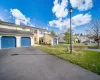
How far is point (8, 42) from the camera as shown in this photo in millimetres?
18219

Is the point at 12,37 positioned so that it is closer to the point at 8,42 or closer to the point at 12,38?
the point at 12,38

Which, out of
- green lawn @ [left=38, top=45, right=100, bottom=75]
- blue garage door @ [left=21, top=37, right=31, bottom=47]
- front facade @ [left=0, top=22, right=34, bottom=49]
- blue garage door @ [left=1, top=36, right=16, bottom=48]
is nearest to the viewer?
A: green lawn @ [left=38, top=45, right=100, bottom=75]

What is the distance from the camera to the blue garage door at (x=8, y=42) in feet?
57.0

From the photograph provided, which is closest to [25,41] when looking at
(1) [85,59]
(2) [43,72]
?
(1) [85,59]

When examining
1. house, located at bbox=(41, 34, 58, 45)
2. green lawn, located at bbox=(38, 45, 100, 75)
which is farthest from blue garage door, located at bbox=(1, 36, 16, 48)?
house, located at bbox=(41, 34, 58, 45)

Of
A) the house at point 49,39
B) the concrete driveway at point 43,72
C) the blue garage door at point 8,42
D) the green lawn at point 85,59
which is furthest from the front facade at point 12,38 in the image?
the green lawn at point 85,59

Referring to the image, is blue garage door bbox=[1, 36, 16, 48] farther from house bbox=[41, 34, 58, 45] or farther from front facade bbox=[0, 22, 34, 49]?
house bbox=[41, 34, 58, 45]

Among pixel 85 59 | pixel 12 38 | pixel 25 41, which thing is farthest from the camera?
pixel 25 41

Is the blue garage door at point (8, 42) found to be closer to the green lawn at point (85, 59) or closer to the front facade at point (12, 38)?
the front facade at point (12, 38)

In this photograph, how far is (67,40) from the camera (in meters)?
42.6

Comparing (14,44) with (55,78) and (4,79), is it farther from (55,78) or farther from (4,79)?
(55,78)

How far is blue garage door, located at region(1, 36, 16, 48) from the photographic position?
17.4m

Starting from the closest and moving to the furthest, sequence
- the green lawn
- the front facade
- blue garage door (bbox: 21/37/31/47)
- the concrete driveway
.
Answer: the concrete driveway < the green lawn < the front facade < blue garage door (bbox: 21/37/31/47)

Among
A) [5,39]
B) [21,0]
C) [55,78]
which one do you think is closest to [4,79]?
[55,78]
